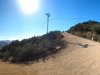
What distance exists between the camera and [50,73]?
1133 centimetres

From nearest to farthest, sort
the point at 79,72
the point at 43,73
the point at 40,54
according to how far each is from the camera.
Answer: the point at 79,72 < the point at 43,73 < the point at 40,54

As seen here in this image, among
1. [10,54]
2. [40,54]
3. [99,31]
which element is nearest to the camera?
[40,54]

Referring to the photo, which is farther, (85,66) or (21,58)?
(21,58)

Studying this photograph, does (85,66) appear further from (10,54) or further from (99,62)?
(10,54)

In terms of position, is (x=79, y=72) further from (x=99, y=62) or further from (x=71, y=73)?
(x=99, y=62)

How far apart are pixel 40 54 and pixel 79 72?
30.3 feet

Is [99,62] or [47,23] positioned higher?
[47,23]

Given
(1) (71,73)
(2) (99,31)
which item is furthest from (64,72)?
(2) (99,31)

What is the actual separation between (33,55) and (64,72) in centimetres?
902

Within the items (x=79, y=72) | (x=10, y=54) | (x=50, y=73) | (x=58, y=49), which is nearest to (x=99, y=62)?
(x=79, y=72)

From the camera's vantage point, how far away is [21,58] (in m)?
19.4

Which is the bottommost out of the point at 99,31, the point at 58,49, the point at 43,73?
the point at 43,73

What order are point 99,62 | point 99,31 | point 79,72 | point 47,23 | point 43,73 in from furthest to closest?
point 47,23, point 99,31, point 99,62, point 43,73, point 79,72

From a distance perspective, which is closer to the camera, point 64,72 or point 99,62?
point 64,72
